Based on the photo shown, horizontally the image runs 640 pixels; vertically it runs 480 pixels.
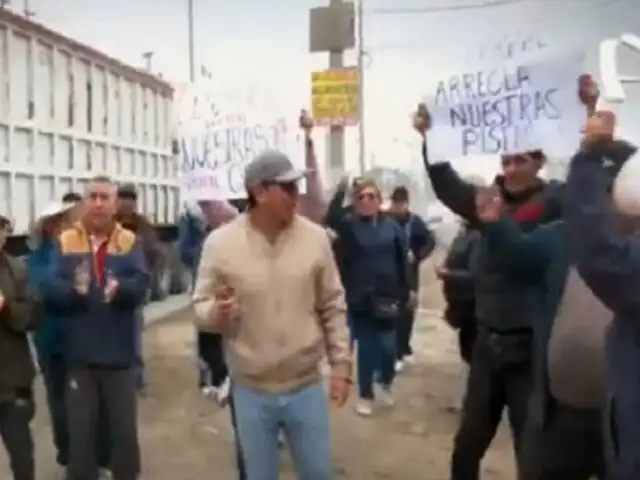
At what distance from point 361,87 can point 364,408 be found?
6.24 meters

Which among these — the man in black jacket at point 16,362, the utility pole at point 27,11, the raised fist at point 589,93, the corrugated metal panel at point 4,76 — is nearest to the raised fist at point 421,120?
the raised fist at point 589,93

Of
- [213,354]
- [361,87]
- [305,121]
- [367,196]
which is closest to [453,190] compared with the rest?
[305,121]

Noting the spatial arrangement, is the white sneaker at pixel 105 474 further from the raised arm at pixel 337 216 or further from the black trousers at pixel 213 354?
the raised arm at pixel 337 216

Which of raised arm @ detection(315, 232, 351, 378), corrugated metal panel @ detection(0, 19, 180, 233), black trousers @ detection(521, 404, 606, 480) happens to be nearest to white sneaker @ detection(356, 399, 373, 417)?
corrugated metal panel @ detection(0, 19, 180, 233)

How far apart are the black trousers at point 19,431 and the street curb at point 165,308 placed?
8.63 meters

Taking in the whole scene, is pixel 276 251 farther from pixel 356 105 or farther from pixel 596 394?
pixel 356 105

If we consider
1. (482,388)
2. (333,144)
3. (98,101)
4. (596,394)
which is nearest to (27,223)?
(98,101)

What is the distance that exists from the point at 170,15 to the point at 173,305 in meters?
4.01

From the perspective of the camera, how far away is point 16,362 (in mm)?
5242

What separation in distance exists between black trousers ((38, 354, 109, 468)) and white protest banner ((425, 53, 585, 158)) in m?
2.01

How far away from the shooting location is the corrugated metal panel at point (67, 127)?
10852mm

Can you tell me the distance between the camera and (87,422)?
519cm

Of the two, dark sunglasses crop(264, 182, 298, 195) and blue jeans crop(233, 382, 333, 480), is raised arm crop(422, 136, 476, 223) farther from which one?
blue jeans crop(233, 382, 333, 480)

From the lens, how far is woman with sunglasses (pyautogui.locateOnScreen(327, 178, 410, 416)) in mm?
8320
